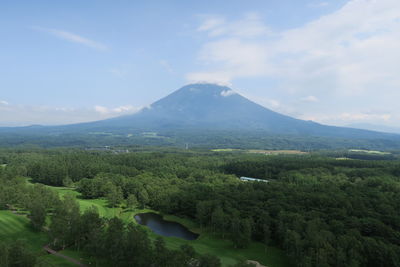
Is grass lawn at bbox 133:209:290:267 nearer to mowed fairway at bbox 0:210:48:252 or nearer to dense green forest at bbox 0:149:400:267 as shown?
dense green forest at bbox 0:149:400:267

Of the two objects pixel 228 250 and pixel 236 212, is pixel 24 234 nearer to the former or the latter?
pixel 228 250

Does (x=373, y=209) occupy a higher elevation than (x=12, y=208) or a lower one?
higher

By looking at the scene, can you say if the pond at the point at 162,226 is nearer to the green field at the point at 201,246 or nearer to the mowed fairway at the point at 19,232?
the green field at the point at 201,246

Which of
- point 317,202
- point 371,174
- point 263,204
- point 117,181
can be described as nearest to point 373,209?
point 317,202

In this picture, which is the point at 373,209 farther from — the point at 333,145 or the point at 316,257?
the point at 333,145

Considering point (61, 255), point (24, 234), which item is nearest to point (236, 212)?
point (61, 255)

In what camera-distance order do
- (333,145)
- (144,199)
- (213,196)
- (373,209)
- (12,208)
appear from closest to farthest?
1. (373,209)
2. (12,208)
3. (213,196)
4. (144,199)
5. (333,145)
